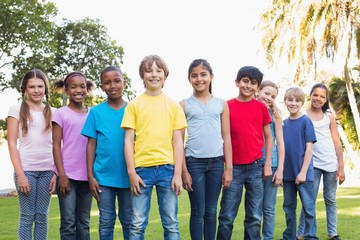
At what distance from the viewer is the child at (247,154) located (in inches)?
203

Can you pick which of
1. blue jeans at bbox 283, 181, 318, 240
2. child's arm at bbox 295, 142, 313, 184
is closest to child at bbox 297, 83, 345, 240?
blue jeans at bbox 283, 181, 318, 240

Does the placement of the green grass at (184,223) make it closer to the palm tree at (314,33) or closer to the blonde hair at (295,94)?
the blonde hair at (295,94)

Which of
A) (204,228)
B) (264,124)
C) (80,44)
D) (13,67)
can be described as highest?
(80,44)

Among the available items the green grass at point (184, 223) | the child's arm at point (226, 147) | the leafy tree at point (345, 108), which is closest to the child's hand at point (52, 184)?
the child's arm at point (226, 147)

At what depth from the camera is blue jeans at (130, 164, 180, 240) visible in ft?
14.5

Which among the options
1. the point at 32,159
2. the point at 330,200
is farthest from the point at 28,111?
the point at 330,200

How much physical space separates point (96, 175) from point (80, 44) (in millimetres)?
22292

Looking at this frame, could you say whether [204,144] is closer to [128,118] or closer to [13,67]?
[128,118]

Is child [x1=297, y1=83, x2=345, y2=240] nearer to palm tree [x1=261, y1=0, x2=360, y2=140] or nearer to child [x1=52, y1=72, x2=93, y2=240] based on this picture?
child [x1=52, y1=72, x2=93, y2=240]

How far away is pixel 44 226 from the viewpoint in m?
5.14

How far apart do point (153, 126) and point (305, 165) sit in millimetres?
2006

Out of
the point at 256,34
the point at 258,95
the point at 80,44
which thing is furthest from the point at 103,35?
the point at 258,95

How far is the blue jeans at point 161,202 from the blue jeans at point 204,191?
0.42 m

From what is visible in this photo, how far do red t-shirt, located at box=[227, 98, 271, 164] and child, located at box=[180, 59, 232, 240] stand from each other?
197 millimetres
